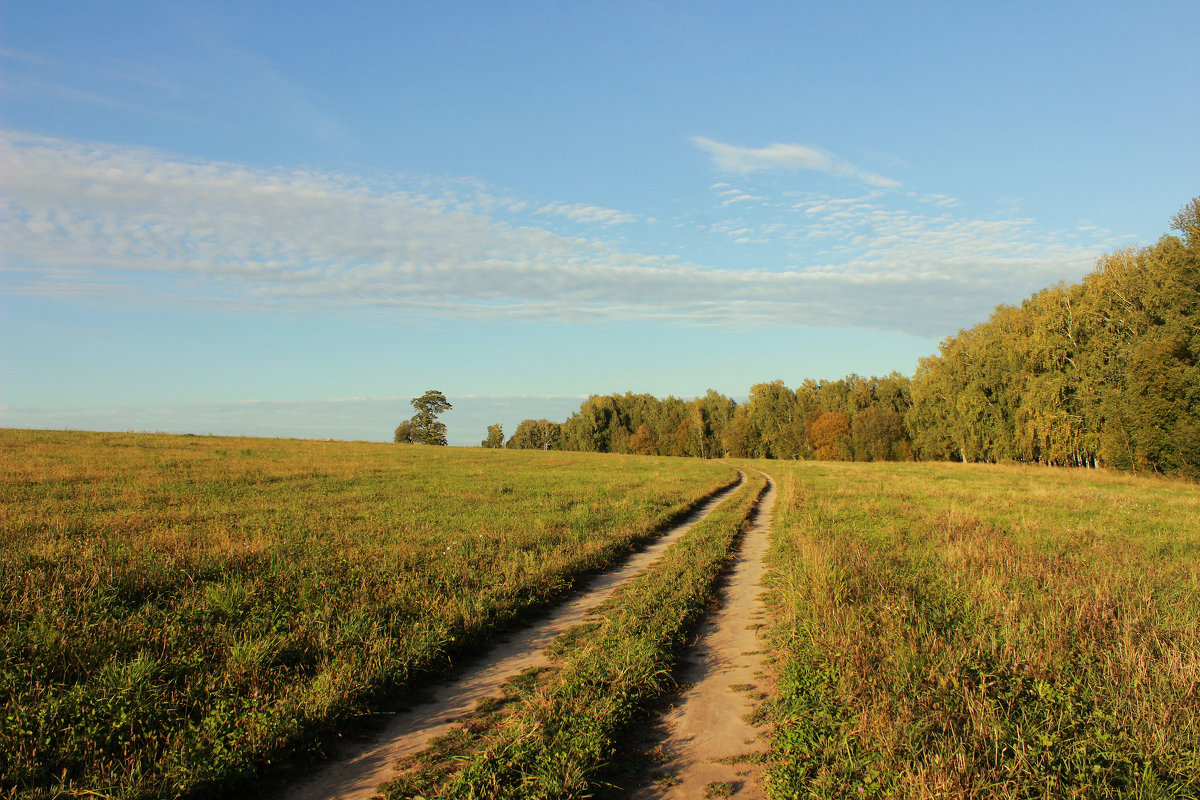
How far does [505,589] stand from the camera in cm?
1003

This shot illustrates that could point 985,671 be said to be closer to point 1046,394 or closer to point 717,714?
point 717,714

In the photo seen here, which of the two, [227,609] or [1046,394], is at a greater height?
[1046,394]

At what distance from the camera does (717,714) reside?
243 inches

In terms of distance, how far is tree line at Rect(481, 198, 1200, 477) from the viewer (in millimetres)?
40469

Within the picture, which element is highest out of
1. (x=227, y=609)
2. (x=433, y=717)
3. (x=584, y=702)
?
(x=227, y=609)

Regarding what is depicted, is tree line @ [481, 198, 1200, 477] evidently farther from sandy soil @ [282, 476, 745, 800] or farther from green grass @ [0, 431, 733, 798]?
sandy soil @ [282, 476, 745, 800]

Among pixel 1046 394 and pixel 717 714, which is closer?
pixel 717 714

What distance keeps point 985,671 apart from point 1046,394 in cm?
5687

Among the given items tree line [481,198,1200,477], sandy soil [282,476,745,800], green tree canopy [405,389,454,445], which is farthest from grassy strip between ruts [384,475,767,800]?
green tree canopy [405,389,454,445]

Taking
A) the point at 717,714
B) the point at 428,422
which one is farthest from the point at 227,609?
the point at 428,422

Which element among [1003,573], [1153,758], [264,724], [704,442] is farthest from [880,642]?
[704,442]

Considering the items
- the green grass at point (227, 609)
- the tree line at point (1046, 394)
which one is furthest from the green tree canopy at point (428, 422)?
the green grass at point (227, 609)

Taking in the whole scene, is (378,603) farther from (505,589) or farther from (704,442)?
(704,442)

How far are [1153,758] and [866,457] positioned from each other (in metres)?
95.7
